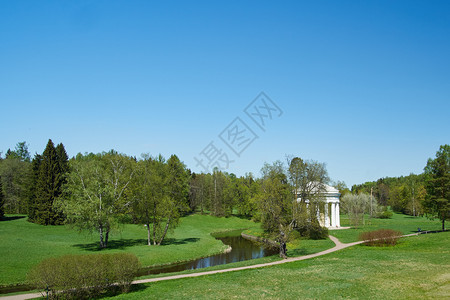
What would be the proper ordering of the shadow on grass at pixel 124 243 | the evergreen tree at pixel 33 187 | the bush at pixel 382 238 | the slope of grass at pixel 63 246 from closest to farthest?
the slope of grass at pixel 63 246 < the shadow on grass at pixel 124 243 < the bush at pixel 382 238 < the evergreen tree at pixel 33 187

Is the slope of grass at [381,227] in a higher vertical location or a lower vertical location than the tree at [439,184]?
lower

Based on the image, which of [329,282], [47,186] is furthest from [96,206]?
[329,282]

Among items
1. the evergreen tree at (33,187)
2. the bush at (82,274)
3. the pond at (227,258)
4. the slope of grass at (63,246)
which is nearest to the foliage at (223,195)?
the slope of grass at (63,246)

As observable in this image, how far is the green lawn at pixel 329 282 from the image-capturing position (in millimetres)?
17047

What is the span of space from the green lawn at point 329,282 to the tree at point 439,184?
21.6m

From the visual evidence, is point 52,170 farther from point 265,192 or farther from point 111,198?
point 265,192

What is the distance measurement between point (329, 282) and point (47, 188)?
50.5 metres

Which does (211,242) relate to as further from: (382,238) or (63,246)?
(382,238)

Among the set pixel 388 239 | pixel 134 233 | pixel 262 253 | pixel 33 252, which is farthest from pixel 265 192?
pixel 134 233

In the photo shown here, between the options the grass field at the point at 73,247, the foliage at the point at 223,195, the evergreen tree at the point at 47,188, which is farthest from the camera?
the foliage at the point at 223,195

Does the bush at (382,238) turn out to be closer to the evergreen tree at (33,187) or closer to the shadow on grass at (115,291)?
the shadow on grass at (115,291)

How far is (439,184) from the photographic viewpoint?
47.2m

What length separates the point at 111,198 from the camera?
1475 inches

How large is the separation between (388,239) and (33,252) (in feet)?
126
